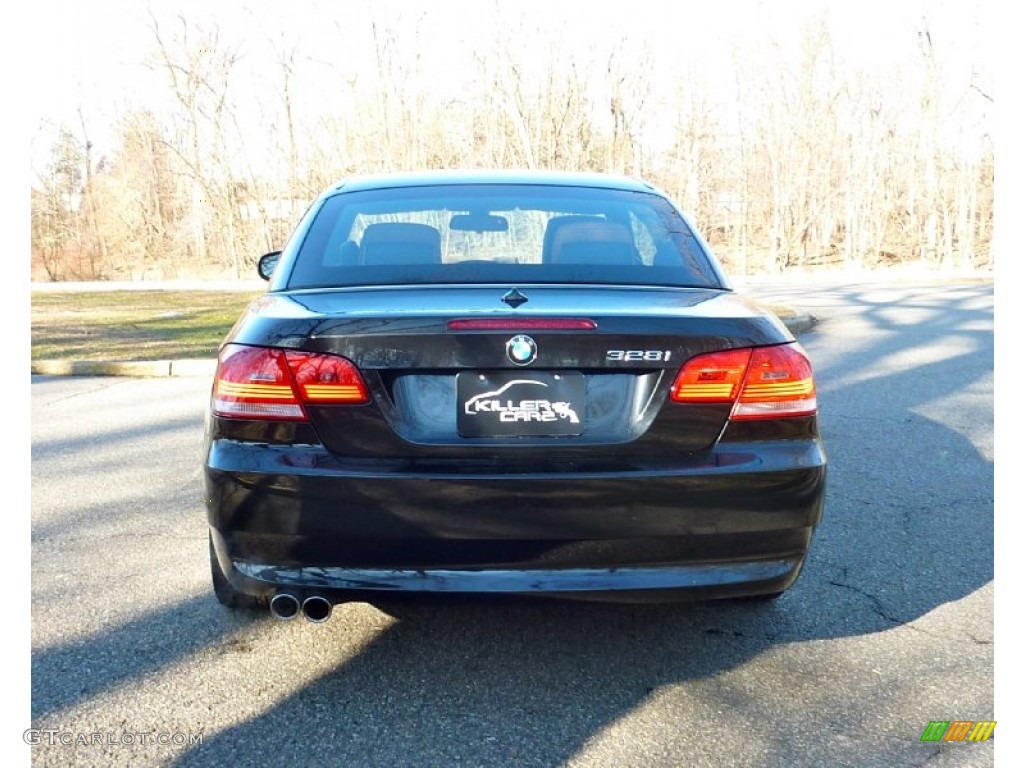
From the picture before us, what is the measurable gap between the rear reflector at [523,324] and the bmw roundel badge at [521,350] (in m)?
0.04

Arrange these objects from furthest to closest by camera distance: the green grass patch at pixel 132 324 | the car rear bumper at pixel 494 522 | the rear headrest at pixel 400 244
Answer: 1. the green grass patch at pixel 132 324
2. the rear headrest at pixel 400 244
3. the car rear bumper at pixel 494 522

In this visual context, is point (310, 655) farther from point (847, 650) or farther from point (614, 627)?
point (847, 650)

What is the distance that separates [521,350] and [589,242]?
993mm

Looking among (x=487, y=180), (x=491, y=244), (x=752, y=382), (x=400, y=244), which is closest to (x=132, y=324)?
(x=491, y=244)

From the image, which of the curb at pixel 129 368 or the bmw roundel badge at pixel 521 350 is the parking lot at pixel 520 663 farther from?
the curb at pixel 129 368

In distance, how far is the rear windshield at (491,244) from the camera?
2.96m

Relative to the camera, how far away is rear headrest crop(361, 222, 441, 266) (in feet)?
10.1

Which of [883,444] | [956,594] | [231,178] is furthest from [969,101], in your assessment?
[956,594]

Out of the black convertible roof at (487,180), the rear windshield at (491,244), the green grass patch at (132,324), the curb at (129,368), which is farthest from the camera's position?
the green grass patch at (132,324)

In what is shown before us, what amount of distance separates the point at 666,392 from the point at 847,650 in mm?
1208

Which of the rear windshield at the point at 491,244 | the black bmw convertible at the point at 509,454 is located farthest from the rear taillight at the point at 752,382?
the rear windshield at the point at 491,244

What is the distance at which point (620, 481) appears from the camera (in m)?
2.37

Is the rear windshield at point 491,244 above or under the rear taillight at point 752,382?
above

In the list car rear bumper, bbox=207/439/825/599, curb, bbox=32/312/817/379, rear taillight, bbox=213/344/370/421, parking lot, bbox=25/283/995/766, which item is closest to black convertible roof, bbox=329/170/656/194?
rear taillight, bbox=213/344/370/421
